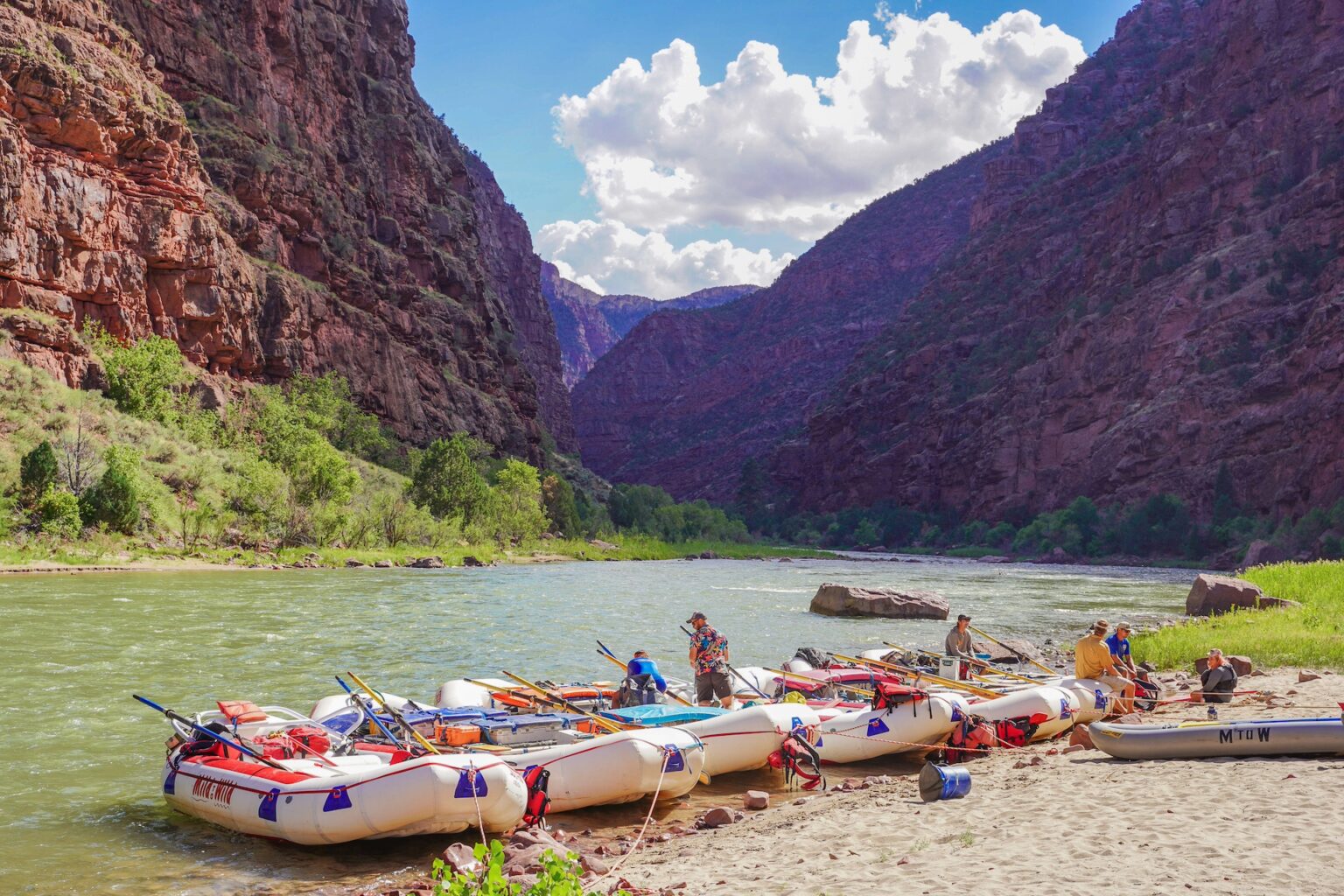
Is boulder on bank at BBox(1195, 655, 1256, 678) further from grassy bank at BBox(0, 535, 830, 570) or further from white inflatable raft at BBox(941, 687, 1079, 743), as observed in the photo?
grassy bank at BBox(0, 535, 830, 570)

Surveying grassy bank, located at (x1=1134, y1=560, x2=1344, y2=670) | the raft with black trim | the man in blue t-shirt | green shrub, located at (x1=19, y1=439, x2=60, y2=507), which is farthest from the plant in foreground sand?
green shrub, located at (x1=19, y1=439, x2=60, y2=507)

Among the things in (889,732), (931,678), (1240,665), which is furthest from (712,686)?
(1240,665)

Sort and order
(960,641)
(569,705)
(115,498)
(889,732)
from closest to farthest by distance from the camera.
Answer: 1. (889,732)
2. (569,705)
3. (960,641)
4. (115,498)

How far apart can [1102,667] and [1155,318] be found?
9148 cm

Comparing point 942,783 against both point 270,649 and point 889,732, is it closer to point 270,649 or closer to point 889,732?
point 889,732

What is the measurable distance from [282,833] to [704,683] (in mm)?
7316

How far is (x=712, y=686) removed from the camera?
15.4 meters

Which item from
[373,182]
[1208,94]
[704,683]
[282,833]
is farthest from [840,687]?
[1208,94]

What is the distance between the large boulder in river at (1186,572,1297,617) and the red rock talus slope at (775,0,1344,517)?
48.3 metres

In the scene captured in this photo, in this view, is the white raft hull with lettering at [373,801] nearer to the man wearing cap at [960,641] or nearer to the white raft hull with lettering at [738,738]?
the white raft hull with lettering at [738,738]

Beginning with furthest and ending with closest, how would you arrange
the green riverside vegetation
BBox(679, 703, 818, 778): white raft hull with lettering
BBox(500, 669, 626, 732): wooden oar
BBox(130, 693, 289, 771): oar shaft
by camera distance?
the green riverside vegetation → BBox(500, 669, 626, 732): wooden oar → BBox(679, 703, 818, 778): white raft hull with lettering → BBox(130, 693, 289, 771): oar shaft

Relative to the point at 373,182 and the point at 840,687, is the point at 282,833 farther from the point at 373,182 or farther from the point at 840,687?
the point at 373,182

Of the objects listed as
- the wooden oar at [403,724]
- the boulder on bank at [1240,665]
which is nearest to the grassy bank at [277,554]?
the wooden oar at [403,724]

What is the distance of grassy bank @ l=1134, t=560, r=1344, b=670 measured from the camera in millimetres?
18391
